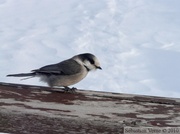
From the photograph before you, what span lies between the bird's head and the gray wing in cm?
10

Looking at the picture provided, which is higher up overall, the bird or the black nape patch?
the black nape patch

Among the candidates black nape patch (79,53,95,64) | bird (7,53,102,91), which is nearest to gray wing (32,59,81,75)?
bird (7,53,102,91)

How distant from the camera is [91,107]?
2.74 metres

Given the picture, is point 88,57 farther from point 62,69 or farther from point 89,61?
point 62,69

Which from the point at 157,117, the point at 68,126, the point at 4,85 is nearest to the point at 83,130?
the point at 68,126

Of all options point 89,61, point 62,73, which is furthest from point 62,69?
point 89,61

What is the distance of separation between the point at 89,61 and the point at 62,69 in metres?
0.30

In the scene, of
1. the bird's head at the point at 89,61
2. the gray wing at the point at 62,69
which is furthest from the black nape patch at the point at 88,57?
the gray wing at the point at 62,69

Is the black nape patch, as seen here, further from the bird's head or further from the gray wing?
the gray wing

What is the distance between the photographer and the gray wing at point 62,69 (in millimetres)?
4344

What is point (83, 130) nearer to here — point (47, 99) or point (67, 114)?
point (67, 114)

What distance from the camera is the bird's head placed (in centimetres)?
456

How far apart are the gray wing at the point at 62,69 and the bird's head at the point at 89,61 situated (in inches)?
3.8

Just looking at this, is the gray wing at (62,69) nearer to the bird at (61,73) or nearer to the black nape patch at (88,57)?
the bird at (61,73)
